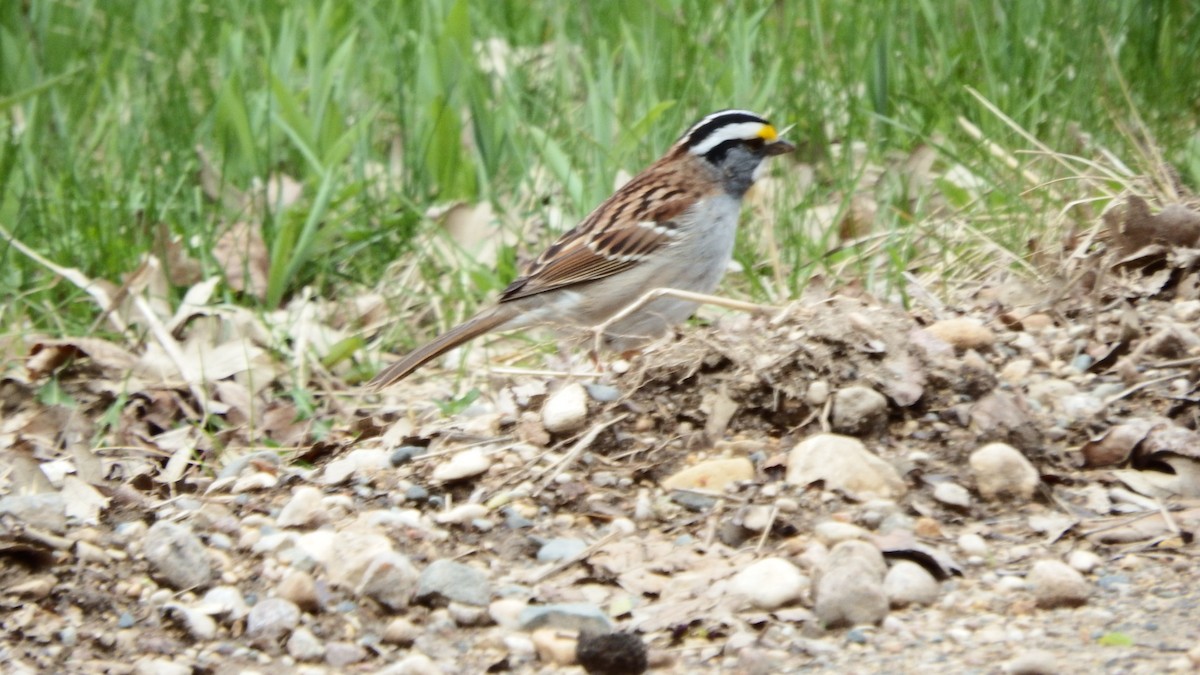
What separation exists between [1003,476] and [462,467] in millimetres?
1240

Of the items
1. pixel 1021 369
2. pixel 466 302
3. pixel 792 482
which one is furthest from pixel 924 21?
pixel 792 482

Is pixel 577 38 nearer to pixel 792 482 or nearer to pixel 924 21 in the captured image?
pixel 924 21

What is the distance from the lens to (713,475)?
3832 millimetres

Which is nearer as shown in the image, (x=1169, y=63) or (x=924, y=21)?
(x=1169, y=63)

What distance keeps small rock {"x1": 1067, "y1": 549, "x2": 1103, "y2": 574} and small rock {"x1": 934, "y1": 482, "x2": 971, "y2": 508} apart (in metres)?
0.32

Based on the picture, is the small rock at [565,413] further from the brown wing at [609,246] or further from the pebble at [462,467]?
the brown wing at [609,246]

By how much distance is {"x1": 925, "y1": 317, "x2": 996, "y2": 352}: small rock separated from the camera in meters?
4.33

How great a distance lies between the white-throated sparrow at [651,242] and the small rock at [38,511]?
1949 mm

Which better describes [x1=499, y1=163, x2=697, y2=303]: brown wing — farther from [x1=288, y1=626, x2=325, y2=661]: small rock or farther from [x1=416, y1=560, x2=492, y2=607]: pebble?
[x1=288, y1=626, x2=325, y2=661]: small rock

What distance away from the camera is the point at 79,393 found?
5.38 m

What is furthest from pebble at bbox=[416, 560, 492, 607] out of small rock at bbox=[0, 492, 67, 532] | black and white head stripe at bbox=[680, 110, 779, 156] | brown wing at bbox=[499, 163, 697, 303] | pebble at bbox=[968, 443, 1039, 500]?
black and white head stripe at bbox=[680, 110, 779, 156]

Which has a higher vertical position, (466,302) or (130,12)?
(130,12)

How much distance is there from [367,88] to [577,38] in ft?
3.36

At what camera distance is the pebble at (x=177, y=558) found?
11.3 ft
